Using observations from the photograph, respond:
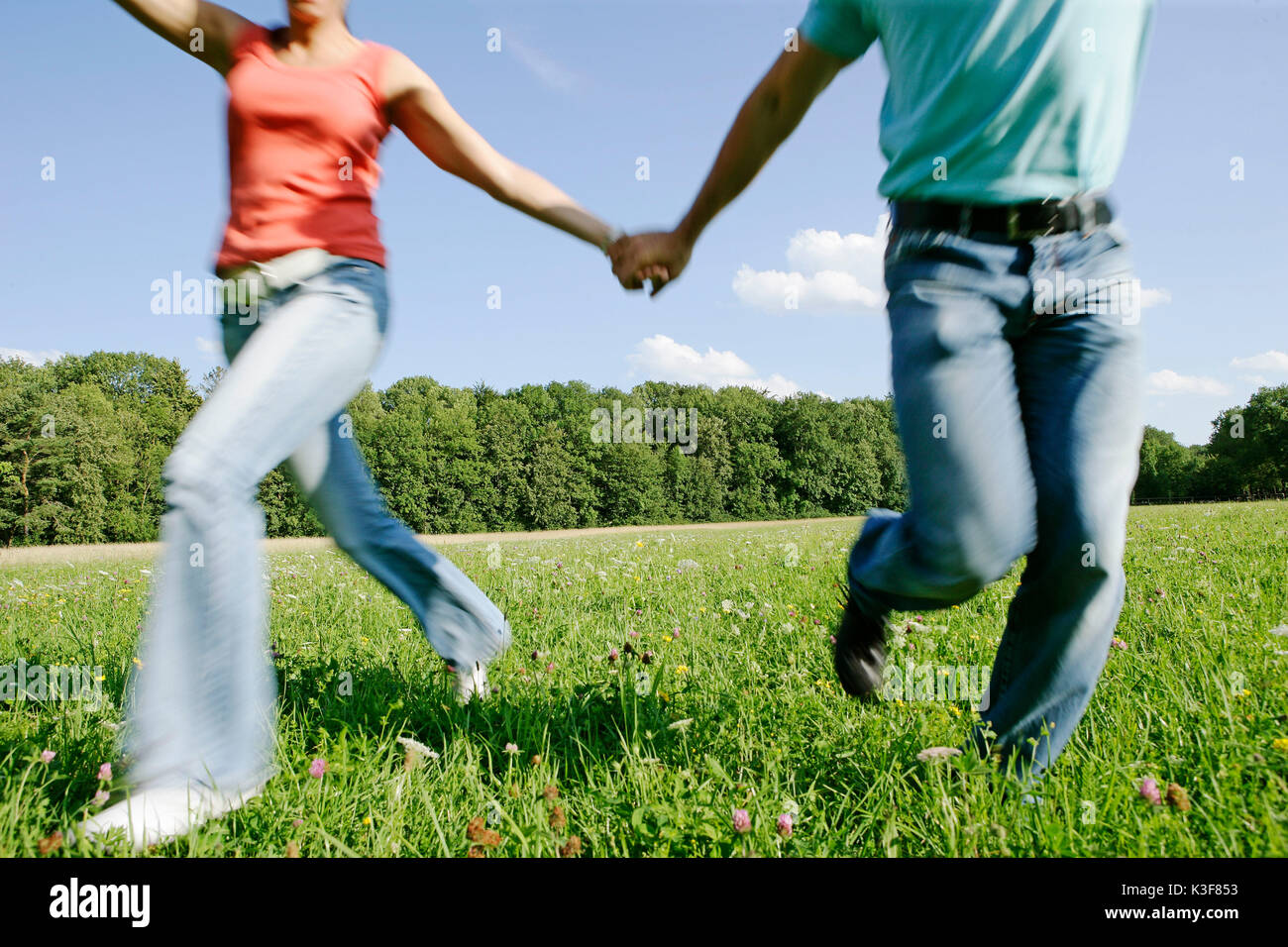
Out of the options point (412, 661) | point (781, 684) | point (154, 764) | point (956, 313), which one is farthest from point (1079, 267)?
point (412, 661)

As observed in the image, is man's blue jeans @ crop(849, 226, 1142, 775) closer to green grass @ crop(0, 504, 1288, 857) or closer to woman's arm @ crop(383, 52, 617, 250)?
green grass @ crop(0, 504, 1288, 857)

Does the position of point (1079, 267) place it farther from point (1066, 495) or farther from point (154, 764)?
point (154, 764)

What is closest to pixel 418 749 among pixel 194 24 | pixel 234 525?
pixel 234 525

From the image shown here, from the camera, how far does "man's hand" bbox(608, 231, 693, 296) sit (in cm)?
290

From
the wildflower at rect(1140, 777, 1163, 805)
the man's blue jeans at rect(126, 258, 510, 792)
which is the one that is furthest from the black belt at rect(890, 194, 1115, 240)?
the man's blue jeans at rect(126, 258, 510, 792)

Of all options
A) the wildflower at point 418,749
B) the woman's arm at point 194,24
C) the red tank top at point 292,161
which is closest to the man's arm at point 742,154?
the red tank top at point 292,161

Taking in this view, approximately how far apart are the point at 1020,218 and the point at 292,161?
198 centimetres

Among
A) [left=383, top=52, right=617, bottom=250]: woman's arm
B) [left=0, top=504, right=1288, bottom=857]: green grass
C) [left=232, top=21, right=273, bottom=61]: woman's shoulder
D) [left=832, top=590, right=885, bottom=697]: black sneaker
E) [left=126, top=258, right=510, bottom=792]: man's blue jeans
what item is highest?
[left=232, top=21, right=273, bottom=61]: woman's shoulder

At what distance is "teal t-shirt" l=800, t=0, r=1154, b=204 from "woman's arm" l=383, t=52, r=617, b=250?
1.38 m

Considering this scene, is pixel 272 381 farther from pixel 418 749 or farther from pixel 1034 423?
pixel 1034 423

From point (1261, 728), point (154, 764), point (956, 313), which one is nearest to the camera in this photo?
point (154, 764)

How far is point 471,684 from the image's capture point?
2.89m
